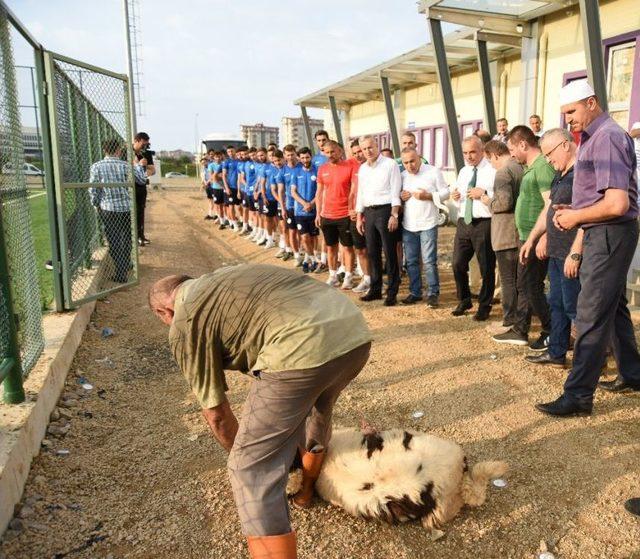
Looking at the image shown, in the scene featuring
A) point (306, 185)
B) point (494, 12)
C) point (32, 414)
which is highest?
point (494, 12)

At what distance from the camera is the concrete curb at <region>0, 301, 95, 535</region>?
2.82 m

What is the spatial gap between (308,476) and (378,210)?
4442mm

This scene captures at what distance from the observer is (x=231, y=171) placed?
13789mm

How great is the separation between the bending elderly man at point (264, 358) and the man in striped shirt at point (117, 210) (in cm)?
517

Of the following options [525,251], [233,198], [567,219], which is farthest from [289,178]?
[567,219]

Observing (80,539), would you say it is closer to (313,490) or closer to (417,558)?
(313,490)

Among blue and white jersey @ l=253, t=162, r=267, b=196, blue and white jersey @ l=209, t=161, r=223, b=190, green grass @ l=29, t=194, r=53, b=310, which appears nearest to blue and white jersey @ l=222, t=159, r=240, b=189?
blue and white jersey @ l=209, t=161, r=223, b=190

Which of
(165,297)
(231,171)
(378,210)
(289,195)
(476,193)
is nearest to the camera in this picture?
(165,297)

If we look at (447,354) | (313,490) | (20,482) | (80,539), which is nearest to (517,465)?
(313,490)

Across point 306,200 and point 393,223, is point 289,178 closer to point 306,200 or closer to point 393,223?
point 306,200

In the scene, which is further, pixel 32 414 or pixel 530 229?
pixel 530 229

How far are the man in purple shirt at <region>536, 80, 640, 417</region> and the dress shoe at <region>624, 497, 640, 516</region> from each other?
0.99m

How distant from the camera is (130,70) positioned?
2734cm

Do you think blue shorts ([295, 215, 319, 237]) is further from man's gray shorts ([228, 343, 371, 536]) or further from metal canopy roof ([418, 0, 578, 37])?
man's gray shorts ([228, 343, 371, 536])
